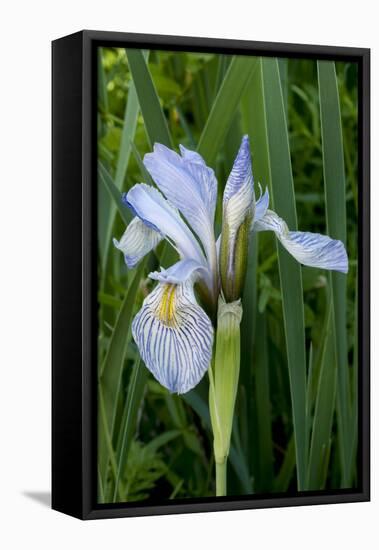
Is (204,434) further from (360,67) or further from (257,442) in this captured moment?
(360,67)

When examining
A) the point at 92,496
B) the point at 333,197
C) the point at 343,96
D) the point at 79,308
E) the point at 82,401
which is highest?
the point at 343,96

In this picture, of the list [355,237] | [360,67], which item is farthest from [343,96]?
[355,237]

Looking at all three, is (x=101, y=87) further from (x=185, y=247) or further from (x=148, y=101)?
(x=185, y=247)

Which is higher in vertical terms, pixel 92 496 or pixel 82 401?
pixel 82 401

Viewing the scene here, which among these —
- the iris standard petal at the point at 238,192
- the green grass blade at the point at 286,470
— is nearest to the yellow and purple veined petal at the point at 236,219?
the iris standard petal at the point at 238,192

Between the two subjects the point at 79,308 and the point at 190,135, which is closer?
the point at 79,308

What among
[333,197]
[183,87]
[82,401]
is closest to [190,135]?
[183,87]
